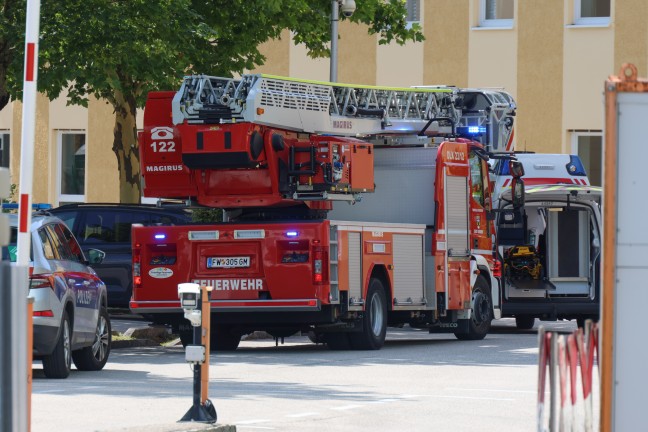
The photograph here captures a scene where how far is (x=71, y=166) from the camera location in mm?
42938

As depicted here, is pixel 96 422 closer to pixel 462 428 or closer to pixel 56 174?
pixel 462 428

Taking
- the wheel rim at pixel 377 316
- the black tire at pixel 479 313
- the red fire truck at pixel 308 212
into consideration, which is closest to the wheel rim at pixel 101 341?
the red fire truck at pixel 308 212

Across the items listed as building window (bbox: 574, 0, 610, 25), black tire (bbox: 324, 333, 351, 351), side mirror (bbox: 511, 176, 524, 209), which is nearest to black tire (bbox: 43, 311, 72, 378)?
black tire (bbox: 324, 333, 351, 351)

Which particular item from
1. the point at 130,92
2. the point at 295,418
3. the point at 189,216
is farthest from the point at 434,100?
the point at 295,418

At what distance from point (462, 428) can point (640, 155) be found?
415cm

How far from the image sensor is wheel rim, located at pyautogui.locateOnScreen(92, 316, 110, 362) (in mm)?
18375

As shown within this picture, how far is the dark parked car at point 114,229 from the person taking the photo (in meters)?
26.4

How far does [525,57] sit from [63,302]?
73.2 ft

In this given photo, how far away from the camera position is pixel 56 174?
43.0m

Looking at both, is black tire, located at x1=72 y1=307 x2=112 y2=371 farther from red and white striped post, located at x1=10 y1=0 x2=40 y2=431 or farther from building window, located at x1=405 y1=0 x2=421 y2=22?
building window, located at x1=405 y1=0 x2=421 y2=22

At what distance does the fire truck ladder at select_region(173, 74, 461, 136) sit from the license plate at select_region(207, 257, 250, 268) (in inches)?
66.8

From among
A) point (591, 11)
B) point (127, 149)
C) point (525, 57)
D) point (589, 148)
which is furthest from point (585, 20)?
point (127, 149)

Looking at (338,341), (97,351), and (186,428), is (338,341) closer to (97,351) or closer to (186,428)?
(97,351)

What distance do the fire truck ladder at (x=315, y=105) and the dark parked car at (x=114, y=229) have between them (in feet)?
13.4
